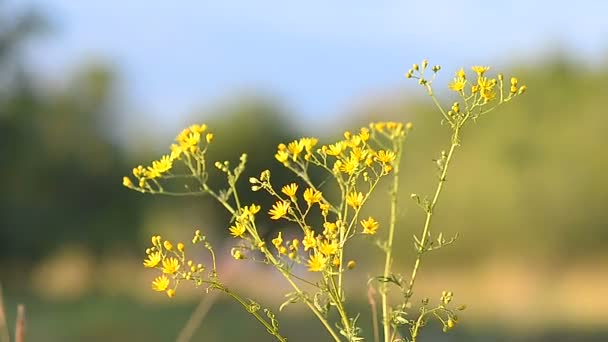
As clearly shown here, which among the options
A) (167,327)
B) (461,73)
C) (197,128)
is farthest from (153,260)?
(167,327)

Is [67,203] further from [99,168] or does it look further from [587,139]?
[587,139]

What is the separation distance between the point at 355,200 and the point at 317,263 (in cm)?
18

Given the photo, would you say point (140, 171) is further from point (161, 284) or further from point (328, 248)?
point (328, 248)

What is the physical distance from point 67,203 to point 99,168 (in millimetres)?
1627

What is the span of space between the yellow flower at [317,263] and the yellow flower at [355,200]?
0.44 ft

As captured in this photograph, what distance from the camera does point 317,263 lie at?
2232 mm

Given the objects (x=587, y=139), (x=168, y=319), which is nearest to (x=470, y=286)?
(x=587, y=139)

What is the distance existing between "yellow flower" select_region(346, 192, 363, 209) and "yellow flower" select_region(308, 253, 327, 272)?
13 cm

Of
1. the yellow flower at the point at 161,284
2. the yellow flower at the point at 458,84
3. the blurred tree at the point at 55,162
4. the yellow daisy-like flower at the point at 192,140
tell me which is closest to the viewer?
the yellow flower at the point at 161,284

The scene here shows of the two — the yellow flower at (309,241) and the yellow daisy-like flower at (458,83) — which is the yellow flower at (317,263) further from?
the yellow daisy-like flower at (458,83)

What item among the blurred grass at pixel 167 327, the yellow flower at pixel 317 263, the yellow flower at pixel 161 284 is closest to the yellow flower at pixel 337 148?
the yellow flower at pixel 317 263

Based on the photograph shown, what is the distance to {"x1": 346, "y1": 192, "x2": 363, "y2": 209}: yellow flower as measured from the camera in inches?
91.2

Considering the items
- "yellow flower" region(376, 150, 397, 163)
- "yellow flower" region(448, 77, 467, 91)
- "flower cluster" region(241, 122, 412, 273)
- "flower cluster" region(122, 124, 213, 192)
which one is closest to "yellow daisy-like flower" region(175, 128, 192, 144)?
"flower cluster" region(122, 124, 213, 192)

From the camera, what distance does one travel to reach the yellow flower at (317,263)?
7.24ft
